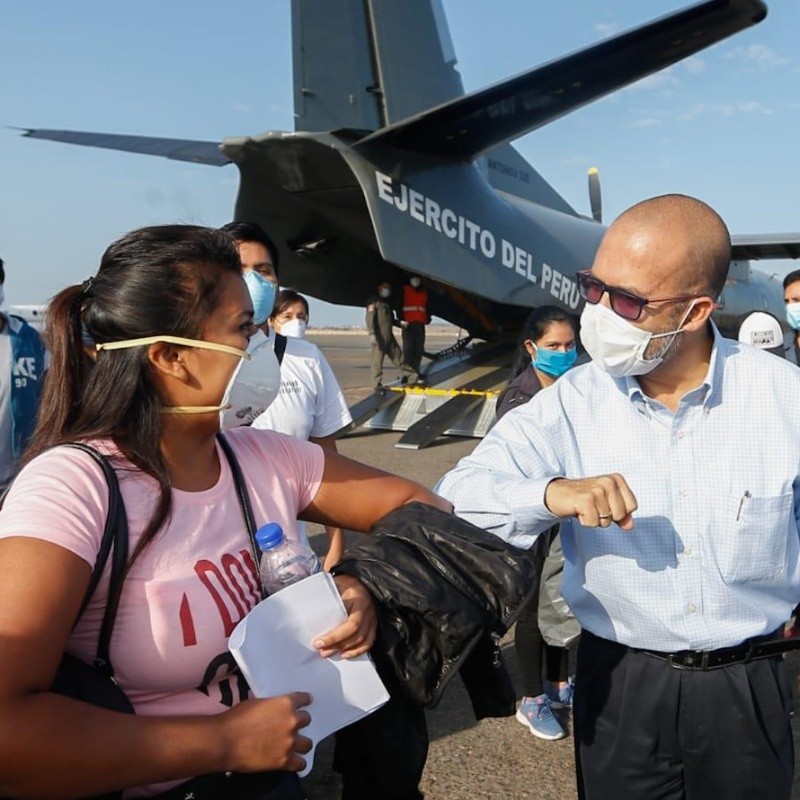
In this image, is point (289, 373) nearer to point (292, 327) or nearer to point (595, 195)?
point (292, 327)

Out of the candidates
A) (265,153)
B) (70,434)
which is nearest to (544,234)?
(265,153)

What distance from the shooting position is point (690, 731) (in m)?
1.82

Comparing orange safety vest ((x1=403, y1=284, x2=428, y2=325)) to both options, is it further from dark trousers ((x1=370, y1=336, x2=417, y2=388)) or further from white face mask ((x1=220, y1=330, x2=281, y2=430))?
white face mask ((x1=220, y1=330, x2=281, y2=430))

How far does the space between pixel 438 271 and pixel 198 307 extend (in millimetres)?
7019

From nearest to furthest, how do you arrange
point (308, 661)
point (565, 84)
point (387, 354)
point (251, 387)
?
point (308, 661) → point (251, 387) → point (565, 84) → point (387, 354)

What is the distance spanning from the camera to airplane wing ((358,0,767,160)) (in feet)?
19.0

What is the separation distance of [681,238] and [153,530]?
135 centimetres

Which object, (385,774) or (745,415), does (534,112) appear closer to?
(745,415)

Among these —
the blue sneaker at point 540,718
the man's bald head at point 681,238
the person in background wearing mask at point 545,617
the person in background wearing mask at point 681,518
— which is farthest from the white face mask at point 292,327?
the man's bald head at point 681,238

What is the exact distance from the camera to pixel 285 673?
1.37 metres

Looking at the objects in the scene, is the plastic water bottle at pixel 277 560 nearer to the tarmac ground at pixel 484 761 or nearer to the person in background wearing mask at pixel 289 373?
the person in background wearing mask at pixel 289 373

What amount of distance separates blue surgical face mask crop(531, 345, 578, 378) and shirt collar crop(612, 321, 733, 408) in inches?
74.0

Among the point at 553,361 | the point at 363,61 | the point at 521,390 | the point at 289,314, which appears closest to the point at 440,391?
the point at 363,61

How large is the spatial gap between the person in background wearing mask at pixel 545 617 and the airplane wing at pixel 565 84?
10.9ft
